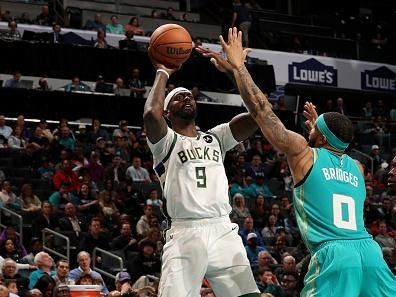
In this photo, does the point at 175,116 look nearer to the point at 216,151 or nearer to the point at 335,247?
the point at 216,151

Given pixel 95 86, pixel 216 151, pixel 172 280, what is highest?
pixel 95 86

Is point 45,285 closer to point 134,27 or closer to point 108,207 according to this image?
point 108,207

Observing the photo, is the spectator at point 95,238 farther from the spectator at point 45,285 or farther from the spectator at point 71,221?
the spectator at point 45,285

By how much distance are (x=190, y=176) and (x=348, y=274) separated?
5.80ft

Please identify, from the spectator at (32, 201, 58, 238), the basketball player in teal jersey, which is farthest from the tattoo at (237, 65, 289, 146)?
the spectator at (32, 201, 58, 238)

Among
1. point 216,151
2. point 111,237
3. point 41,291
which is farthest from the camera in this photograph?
point 111,237

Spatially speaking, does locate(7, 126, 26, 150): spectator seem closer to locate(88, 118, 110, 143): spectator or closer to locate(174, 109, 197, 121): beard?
locate(88, 118, 110, 143): spectator

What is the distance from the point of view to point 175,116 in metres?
8.09

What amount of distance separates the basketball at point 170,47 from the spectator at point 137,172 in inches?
457

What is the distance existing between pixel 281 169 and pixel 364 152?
4108 mm

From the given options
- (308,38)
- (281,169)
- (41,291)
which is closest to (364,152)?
(281,169)

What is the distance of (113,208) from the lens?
17781mm

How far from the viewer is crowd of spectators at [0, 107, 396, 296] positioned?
14.7 m

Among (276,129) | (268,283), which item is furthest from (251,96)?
(268,283)
